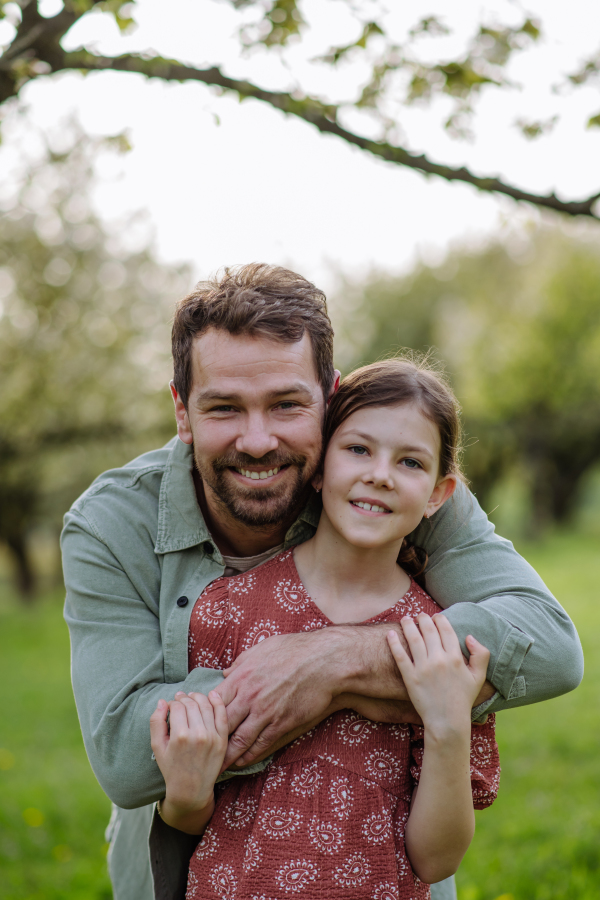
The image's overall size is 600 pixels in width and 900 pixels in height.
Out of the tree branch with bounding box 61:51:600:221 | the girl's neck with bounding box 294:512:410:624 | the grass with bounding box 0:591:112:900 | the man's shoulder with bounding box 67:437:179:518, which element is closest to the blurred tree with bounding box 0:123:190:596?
the grass with bounding box 0:591:112:900

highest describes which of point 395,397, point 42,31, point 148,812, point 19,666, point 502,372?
point 42,31

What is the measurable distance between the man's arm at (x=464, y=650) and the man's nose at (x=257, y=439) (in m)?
0.60

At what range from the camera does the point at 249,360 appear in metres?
2.52

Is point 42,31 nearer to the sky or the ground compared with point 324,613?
nearer to the sky

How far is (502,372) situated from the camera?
947 inches

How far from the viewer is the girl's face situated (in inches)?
90.9

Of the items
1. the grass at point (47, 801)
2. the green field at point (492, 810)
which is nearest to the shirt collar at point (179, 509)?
the green field at point (492, 810)

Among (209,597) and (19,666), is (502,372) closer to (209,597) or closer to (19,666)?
(19,666)

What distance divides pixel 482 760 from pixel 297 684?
0.67 metres

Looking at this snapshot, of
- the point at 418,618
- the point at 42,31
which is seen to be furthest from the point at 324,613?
the point at 42,31

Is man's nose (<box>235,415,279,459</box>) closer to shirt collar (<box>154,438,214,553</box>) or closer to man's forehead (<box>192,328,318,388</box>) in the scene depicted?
man's forehead (<box>192,328,318,388</box>)

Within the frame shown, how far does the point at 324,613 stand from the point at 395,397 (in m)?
0.72

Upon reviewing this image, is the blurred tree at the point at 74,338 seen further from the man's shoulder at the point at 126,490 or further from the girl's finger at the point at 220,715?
the girl's finger at the point at 220,715

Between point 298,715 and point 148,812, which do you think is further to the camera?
point 148,812
